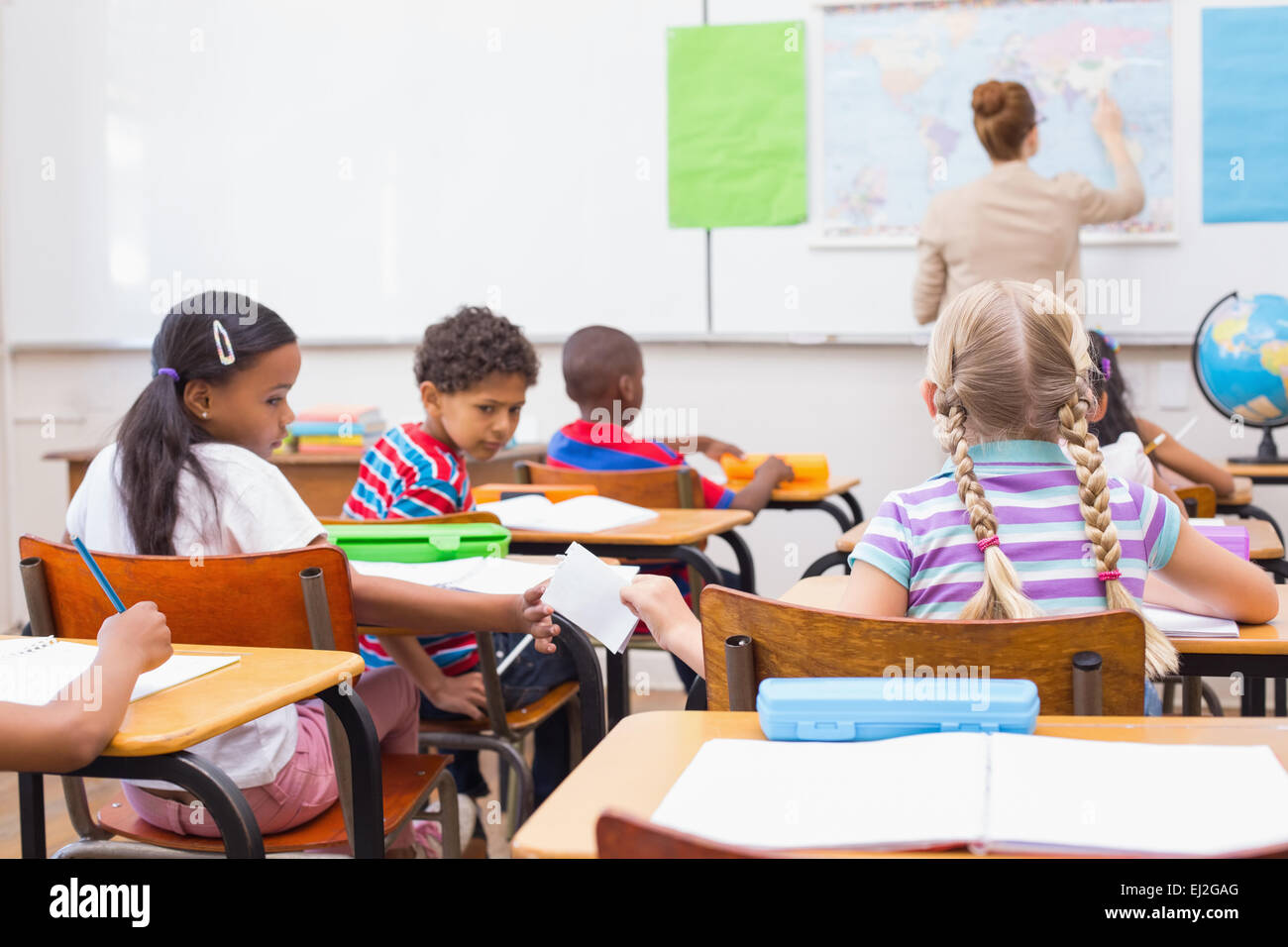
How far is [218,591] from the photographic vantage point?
1.50 meters

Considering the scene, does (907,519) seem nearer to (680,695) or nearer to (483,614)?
(483,614)

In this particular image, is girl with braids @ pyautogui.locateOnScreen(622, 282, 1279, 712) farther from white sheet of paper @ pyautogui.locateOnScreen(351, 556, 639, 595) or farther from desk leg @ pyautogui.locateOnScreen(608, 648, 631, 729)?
desk leg @ pyautogui.locateOnScreen(608, 648, 631, 729)

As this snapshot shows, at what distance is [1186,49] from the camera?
3797 millimetres

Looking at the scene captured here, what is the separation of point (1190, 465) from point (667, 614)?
1.85 meters

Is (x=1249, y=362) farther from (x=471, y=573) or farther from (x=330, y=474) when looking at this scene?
(x=330, y=474)

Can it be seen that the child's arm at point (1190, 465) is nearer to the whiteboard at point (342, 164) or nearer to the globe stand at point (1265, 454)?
the globe stand at point (1265, 454)

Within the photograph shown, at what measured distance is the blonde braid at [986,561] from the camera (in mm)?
1290

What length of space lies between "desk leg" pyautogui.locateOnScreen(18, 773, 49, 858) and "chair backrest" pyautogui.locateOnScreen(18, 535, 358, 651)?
310 mm

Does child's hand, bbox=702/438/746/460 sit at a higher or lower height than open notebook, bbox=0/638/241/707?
lower

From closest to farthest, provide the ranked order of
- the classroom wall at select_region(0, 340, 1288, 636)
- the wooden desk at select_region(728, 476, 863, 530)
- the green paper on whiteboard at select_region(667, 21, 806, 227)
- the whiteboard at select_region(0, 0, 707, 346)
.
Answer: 1. the wooden desk at select_region(728, 476, 863, 530)
2. the classroom wall at select_region(0, 340, 1288, 636)
3. the green paper on whiteboard at select_region(667, 21, 806, 227)
4. the whiteboard at select_region(0, 0, 707, 346)

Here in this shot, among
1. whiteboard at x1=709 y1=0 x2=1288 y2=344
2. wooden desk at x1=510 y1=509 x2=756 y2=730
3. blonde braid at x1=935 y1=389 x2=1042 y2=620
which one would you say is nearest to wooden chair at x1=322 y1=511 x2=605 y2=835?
wooden desk at x1=510 y1=509 x2=756 y2=730

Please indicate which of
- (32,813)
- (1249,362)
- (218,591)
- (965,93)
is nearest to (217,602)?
(218,591)

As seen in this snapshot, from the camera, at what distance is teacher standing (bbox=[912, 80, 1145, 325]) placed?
3607 millimetres

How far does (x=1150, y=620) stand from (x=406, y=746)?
3.80 ft
